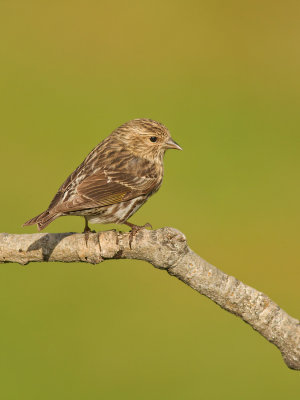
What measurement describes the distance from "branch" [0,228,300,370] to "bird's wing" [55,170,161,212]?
0.97 m

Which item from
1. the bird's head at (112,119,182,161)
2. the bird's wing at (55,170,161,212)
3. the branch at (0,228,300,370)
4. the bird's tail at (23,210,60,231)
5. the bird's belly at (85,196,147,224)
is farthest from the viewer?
the bird's head at (112,119,182,161)

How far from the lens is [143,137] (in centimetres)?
792

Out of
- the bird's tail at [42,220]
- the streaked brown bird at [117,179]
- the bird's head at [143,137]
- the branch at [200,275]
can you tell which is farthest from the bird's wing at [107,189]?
the branch at [200,275]

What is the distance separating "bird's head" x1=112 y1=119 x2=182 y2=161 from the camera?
25.8ft

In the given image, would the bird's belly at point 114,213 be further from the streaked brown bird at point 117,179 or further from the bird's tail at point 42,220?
the bird's tail at point 42,220

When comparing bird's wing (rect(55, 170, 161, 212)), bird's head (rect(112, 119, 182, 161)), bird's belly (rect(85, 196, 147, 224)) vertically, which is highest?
bird's head (rect(112, 119, 182, 161))

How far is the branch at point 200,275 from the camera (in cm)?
530

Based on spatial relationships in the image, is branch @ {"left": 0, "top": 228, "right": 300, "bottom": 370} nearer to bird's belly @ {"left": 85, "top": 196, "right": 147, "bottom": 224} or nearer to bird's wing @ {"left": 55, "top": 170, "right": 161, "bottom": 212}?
bird's wing @ {"left": 55, "top": 170, "right": 161, "bottom": 212}

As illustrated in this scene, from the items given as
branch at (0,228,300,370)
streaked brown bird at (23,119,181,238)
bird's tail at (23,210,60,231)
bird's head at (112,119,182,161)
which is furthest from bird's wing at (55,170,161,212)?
branch at (0,228,300,370)

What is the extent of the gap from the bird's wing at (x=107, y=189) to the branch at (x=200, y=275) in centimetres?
97

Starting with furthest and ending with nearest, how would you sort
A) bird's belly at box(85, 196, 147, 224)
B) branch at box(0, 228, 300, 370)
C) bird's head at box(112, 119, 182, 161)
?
bird's head at box(112, 119, 182, 161) < bird's belly at box(85, 196, 147, 224) < branch at box(0, 228, 300, 370)

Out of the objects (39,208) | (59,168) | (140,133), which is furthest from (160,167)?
(59,168)

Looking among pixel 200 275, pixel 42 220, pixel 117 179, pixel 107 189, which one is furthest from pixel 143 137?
pixel 200 275

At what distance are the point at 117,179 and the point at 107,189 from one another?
0.92 feet
